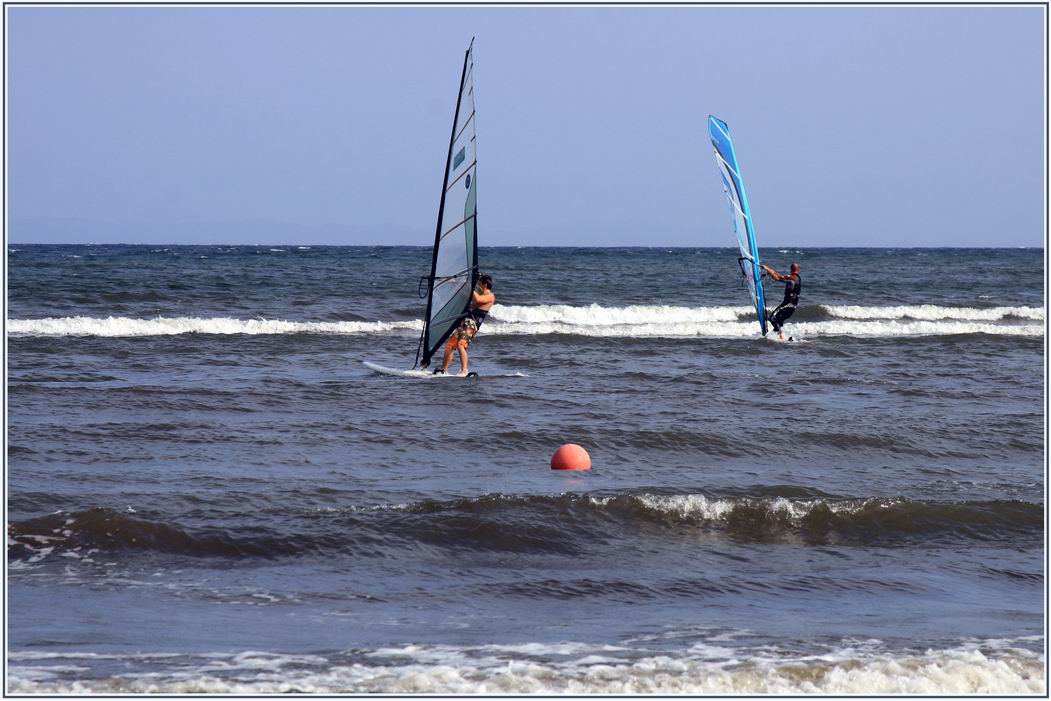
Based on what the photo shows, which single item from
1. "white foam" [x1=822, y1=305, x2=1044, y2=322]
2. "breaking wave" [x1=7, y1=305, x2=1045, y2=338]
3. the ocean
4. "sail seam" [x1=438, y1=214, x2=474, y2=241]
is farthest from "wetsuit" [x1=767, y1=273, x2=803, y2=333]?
"white foam" [x1=822, y1=305, x2=1044, y2=322]

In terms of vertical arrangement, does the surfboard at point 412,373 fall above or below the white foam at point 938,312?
below

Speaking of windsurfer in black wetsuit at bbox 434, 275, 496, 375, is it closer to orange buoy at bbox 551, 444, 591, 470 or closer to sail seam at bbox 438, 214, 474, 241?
sail seam at bbox 438, 214, 474, 241

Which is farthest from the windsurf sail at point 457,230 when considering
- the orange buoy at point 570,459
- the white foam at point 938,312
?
the white foam at point 938,312

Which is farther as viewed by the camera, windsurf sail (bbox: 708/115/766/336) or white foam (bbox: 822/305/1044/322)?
white foam (bbox: 822/305/1044/322)

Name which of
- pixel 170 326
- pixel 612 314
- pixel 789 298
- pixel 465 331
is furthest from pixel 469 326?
pixel 612 314

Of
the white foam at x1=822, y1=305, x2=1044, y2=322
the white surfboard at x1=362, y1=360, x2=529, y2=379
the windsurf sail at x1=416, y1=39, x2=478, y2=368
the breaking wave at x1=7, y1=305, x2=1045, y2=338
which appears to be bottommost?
the white surfboard at x1=362, y1=360, x2=529, y2=379

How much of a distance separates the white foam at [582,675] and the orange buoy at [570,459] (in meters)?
3.87

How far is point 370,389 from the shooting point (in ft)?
42.7

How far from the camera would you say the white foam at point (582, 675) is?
461 centimetres

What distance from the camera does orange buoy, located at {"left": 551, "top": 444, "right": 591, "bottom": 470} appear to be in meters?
8.88

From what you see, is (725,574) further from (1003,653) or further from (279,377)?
(279,377)

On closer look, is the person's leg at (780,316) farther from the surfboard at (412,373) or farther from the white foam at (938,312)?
the white foam at (938,312)

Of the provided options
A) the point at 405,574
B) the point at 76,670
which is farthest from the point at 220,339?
the point at 76,670

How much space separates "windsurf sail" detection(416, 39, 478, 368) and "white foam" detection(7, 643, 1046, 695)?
812 centimetres
